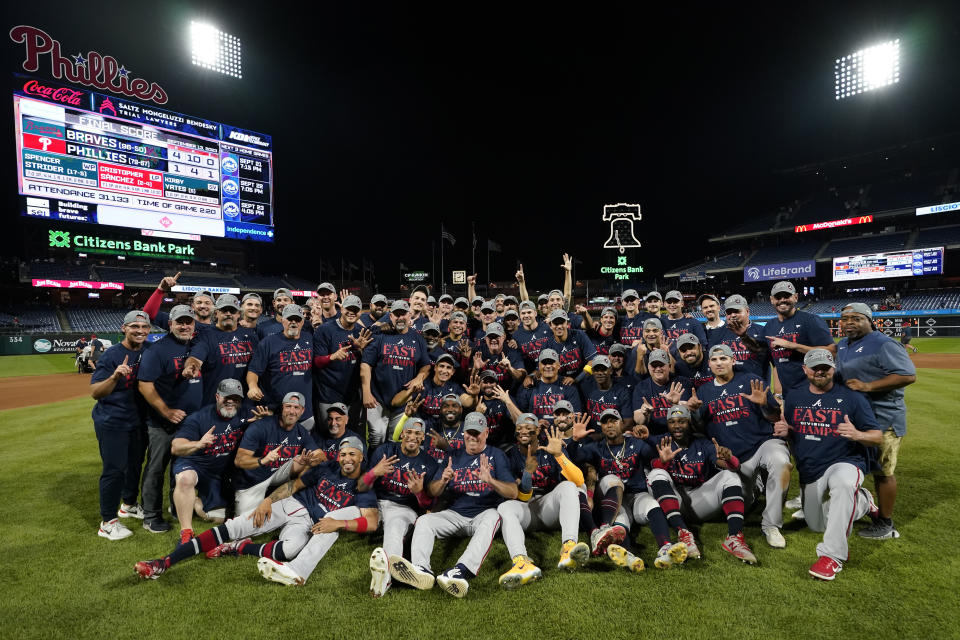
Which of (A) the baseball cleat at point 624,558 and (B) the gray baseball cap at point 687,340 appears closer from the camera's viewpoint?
(A) the baseball cleat at point 624,558

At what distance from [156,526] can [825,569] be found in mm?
6746

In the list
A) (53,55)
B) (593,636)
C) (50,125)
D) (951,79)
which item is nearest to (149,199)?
(50,125)

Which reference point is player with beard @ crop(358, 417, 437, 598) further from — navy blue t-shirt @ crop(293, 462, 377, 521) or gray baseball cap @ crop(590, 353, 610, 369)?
gray baseball cap @ crop(590, 353, 610, 369)

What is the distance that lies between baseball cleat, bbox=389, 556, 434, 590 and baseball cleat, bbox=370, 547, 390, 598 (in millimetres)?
87

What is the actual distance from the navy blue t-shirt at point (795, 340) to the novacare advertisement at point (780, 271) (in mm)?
42172

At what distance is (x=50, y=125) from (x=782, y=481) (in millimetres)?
35019

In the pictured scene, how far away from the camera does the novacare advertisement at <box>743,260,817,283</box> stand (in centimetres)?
4094

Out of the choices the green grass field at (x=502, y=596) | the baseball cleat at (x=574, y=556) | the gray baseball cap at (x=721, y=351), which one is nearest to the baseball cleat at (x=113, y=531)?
the green grass field at (x=502, y=596)

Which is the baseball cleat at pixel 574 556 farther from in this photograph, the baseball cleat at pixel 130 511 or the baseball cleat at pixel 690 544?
the baseball cleat at pixel 130 511

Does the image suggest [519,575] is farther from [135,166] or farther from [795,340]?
[135,166]

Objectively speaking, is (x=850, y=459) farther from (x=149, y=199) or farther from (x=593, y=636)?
(x=149, y=199)

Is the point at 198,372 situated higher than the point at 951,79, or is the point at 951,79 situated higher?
the point at 951,79

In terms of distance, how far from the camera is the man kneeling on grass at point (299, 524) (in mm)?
4195

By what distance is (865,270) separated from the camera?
3825 centimetres
